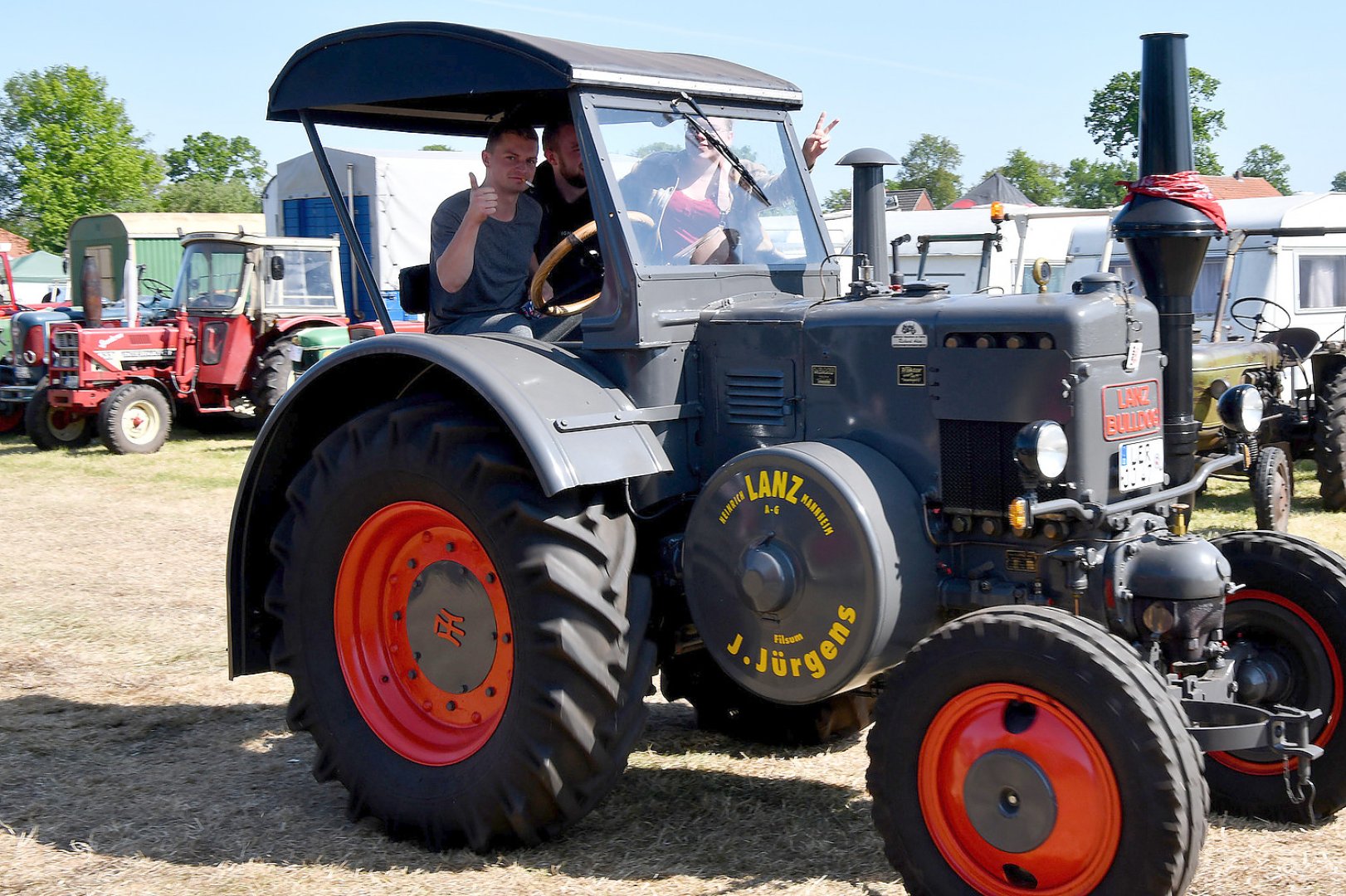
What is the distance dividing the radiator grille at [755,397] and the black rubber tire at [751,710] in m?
1.01

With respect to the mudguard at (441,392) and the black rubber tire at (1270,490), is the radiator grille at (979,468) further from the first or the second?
the black rubber tire at (1270,490)

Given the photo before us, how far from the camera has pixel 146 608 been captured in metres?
7.06

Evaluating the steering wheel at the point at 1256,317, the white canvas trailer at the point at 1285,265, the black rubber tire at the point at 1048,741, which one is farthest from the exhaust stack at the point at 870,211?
the white canvas trailer at the point at 1285,265

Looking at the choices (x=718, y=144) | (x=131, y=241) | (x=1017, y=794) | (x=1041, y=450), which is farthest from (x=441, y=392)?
(x=131, y=241)

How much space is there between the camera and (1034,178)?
71688 mm

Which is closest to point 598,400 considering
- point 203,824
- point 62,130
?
point 203,824

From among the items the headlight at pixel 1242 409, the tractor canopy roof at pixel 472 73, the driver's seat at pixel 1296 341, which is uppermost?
the tractor canopy roof at pixel 472 73

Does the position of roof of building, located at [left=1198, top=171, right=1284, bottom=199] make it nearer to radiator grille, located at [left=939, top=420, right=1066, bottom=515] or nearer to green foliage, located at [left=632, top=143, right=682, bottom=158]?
green foliage, located at [left=632, top=143, right=682, bottom=158]

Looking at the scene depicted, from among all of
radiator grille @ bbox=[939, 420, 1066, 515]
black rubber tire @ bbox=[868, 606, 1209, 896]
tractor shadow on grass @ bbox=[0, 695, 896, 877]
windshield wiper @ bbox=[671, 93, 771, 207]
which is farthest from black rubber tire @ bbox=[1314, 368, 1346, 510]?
black rubber tire @ bbox=[868, 606, 1209, 896]

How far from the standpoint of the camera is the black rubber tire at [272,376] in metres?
14.3

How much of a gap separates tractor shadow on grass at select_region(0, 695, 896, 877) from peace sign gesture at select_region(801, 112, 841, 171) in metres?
2.10

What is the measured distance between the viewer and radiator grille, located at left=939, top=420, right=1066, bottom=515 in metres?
3.52

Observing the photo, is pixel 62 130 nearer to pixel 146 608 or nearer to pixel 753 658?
pixel 146 608

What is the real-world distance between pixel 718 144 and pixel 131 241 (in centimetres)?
1356
